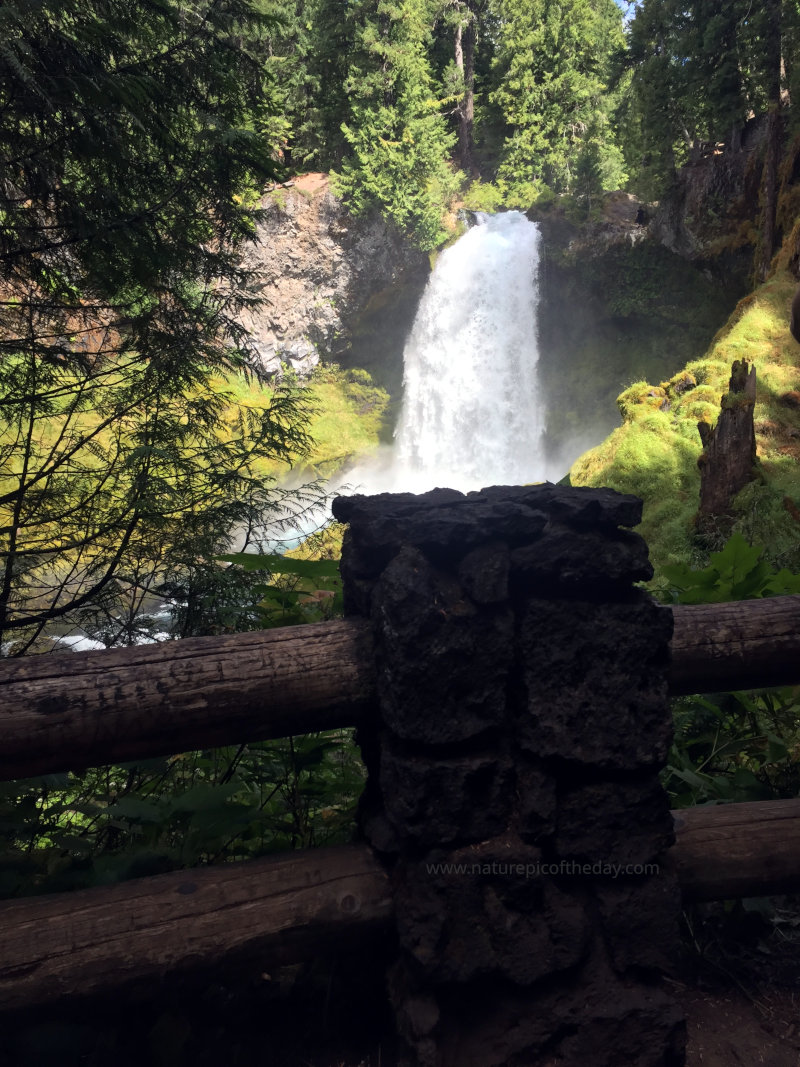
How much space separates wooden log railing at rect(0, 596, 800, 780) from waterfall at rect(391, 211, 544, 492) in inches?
722

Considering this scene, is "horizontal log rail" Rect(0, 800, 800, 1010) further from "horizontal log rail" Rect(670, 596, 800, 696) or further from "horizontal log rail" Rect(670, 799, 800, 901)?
"horizontal log rail" Rect(670, 596, 800, 696)

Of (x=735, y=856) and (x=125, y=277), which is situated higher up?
(x=125, y=277)

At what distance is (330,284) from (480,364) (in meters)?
6.02

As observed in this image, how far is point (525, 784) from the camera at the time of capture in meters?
1.77

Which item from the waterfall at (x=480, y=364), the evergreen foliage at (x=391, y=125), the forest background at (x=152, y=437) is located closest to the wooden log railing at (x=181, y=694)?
the forest background at (x=152, y=437)

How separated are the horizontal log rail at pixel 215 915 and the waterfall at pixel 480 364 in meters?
18.1

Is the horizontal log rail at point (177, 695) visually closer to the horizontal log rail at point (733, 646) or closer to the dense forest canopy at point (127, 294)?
the horizontal log rail at point (733, 646)

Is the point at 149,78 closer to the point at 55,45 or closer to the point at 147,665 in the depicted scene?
the point at 55,45

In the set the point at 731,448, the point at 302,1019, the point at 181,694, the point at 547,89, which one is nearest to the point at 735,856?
the point at 302,1019

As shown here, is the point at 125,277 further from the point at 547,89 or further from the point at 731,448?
the point at 547,89

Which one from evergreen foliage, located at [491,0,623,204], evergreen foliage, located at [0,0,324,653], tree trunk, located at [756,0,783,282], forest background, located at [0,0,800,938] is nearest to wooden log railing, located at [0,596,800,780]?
forest background, located at [0,0,800,938]

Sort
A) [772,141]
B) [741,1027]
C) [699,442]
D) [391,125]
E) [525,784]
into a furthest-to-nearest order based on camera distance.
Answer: [391,125]
[772,141]
[699,442]
[741,1027]
[525,784]

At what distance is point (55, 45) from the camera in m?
2.72

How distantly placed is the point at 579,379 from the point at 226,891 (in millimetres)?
20524
